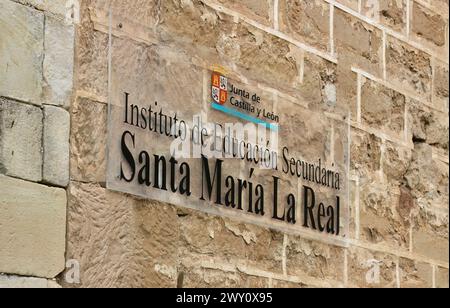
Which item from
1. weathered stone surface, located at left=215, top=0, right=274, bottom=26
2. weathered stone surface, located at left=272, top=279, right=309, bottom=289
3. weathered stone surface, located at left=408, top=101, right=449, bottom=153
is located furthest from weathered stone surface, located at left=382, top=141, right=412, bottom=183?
weathered stone surface, located at left=215, top=0, right=274, bottom=26

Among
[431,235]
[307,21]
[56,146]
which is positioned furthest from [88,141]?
[431,235]

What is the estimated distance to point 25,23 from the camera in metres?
4.31

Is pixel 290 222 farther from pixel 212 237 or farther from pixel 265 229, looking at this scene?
pixel 212 237

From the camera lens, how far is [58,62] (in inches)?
174

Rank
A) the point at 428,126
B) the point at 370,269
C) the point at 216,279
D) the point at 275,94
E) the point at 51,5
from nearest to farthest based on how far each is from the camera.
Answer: the point at 51,5 → the point at 216,279 → the point at 275,94 → the point at 370,269 → the point at 428,126

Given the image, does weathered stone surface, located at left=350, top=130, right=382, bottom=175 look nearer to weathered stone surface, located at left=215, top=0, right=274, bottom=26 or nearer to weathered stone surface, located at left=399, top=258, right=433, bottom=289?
weathered stone surface, located at left=399, top=258, right=433, bottom=289

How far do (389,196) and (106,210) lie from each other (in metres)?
2.03

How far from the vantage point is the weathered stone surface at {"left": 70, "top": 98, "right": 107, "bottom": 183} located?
444 cm

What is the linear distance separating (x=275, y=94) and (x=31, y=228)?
1.58 m

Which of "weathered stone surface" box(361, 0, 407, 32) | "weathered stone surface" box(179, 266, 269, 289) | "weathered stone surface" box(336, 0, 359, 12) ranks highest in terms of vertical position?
"weathered stone surface" box(361, 0, 407, 32)

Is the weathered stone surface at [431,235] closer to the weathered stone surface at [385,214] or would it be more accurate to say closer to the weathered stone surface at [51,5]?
the weathered stone surface at [385,214]

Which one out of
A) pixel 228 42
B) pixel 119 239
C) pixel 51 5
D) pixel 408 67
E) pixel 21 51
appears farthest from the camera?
pixel 408 67

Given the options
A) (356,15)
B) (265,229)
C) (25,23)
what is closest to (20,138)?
(25,23)

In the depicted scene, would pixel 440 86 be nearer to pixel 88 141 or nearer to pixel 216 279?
pixel 216 279
